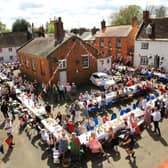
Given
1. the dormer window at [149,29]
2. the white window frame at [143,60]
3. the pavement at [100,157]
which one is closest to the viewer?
the pavement at [100,157]

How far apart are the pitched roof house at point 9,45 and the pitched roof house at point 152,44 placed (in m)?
29.3

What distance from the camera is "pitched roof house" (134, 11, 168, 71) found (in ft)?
89.4

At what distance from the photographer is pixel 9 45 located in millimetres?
48406

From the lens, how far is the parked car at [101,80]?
74.1 feet

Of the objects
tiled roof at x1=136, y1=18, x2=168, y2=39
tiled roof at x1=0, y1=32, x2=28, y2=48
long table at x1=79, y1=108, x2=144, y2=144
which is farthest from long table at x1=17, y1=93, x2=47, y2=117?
tiled roof at x1=0, y1=32, x2=28, y2=48

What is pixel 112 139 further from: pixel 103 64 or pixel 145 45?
pixel 145 45

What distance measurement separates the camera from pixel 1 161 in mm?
11320

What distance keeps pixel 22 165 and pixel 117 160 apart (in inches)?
187

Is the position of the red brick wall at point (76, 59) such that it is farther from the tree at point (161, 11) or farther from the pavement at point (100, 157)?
the tree at point (161, 11)

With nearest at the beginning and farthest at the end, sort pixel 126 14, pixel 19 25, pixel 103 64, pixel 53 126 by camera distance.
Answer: pixel 53 126 < pixel 103 64 < pixel 126 14 < pixel 19 25

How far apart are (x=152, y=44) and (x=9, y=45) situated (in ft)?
107

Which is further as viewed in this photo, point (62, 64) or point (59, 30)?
point (59, 30)

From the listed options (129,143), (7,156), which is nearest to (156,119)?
(129,143)

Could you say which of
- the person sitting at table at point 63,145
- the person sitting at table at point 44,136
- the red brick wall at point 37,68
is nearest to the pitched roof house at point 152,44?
the red brick wall at point 37,68
